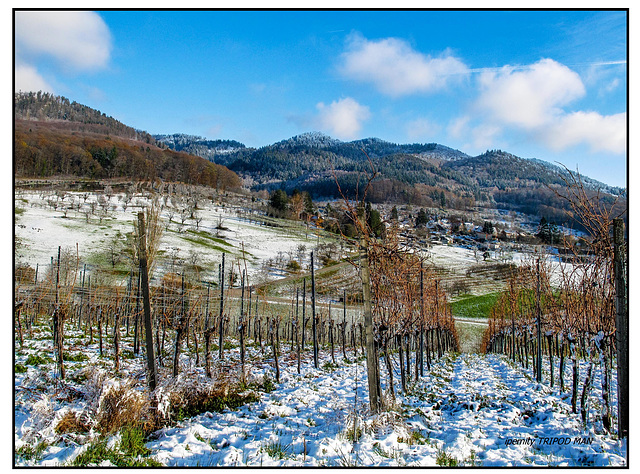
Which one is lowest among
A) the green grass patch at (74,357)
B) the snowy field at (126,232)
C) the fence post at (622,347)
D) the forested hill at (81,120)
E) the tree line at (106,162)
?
the green grass patch at (74,357)

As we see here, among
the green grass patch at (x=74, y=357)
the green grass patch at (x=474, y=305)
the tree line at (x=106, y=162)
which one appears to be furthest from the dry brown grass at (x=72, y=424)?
the tree line at (x=106, y=162)

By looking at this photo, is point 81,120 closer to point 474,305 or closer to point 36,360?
point 36,360

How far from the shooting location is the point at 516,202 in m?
151

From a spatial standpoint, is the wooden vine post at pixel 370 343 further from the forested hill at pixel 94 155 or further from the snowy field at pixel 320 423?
the forested hill at pixel 94 155

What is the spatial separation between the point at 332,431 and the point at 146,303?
160 inches

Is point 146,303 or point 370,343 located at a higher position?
point 146,303

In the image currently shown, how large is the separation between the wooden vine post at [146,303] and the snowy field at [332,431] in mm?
351

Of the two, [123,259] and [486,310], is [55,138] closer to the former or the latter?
[123,259]

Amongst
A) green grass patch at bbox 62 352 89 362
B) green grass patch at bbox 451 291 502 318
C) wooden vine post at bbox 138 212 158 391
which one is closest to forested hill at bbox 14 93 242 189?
green grass patch at bbox 62 352 89 362

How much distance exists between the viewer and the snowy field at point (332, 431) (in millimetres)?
4281

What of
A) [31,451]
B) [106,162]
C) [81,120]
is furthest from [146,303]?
[81,120]

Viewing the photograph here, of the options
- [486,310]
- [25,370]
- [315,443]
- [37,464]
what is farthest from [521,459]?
[486,310]

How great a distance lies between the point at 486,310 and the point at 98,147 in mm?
95309

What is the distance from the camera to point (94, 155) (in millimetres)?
77562
